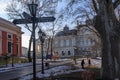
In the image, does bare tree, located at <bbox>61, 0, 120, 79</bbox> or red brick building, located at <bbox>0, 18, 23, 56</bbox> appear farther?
red brick building, located at <bbox>0, 18, 23, 56</bbox>

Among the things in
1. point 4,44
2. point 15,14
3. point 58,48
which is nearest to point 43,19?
point 15,14

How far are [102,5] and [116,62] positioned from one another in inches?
146

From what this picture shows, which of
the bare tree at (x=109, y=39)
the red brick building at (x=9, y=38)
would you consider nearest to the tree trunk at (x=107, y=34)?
the bare tree at (x=109, y=39)

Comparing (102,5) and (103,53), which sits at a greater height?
(102,5)

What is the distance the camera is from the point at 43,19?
17391 millimetres

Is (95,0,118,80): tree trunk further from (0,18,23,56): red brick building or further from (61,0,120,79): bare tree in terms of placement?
(0,18,23,56): red brick building

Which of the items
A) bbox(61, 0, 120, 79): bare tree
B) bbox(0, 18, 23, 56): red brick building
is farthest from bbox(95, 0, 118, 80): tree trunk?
bbox(0, 18, 23, 56): red brick building

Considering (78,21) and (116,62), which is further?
(78,21)

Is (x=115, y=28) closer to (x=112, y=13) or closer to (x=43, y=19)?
(x=112, y=13)

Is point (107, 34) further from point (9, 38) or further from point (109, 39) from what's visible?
point (9, 38)

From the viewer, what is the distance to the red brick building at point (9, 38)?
194ft

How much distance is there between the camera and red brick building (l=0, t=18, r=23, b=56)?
59.2 metres

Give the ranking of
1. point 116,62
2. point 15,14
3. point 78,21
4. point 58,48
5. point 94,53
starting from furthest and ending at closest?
point 58,48 < point 94,53 < point 15,14 < point 78,21 < point 116,62

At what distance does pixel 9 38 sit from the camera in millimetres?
62969
